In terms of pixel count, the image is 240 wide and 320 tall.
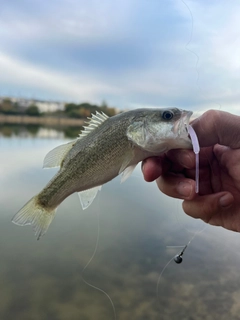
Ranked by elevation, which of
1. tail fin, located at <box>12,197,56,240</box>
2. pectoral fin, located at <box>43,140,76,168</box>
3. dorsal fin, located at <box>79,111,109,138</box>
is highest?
dorsal fin, located at <box>79,111,109,138</box>

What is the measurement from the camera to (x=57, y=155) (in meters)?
2.27

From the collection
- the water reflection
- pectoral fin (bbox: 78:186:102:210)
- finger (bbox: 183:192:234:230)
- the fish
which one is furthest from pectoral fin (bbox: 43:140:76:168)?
the water reflection

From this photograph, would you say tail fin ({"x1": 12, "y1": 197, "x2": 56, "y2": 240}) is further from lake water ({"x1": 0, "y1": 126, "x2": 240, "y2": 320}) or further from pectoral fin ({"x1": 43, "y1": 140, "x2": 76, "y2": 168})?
lake water ({"x1": 0, "y1": 126, "x2": 240, "y2": 320})

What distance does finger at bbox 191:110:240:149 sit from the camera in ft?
7.05

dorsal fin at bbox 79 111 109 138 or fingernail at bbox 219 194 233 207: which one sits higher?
dorsal fin at bbox 79 111 109 138

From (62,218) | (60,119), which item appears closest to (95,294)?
(62,218)

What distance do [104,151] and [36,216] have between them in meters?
0.83

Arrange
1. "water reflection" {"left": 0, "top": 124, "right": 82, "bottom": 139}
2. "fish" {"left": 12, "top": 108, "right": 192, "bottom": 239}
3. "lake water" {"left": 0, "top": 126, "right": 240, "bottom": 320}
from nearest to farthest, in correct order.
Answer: "fish" {"left": 12, "top": 108, "right": 192, "bottom": 239}, "lake water" {"left": 0, "top": 126, "right": 240, "bottom": 320}, "water reflection" {"left": 0, "top": 124, "right": 82, "bottom": 139}

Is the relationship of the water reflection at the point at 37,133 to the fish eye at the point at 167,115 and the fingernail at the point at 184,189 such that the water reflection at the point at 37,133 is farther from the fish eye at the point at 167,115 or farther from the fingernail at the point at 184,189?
the fish eye at the point at 167,115

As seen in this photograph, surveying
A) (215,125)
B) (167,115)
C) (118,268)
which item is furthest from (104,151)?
(118,268)

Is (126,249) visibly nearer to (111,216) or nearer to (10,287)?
(111,216)

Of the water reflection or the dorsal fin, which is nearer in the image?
the dorsal fin

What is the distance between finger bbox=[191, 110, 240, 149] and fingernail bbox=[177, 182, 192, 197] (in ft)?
1.28

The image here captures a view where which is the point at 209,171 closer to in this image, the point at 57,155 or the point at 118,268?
the point at 57,155
